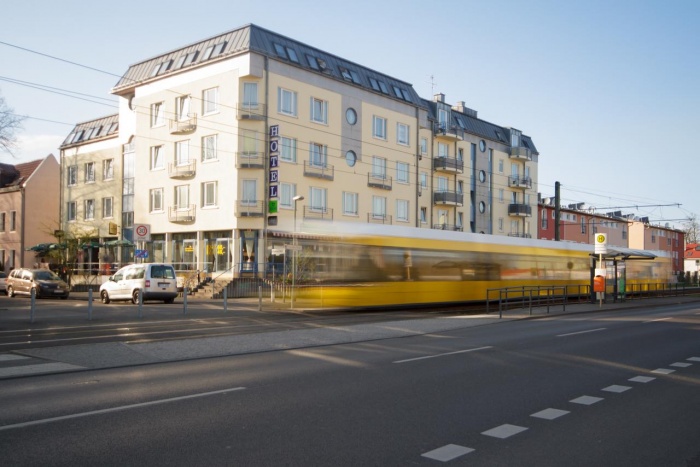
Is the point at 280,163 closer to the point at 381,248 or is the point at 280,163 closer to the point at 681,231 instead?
the point at 381,248

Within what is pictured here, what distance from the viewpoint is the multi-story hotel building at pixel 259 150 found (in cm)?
3875

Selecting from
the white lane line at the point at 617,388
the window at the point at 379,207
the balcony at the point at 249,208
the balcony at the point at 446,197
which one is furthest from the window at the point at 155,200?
the white lane line at the point at 617,388

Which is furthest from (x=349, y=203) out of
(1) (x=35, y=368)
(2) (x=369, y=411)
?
(2) (x=369, y=411)

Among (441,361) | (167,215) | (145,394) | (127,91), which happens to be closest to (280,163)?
(167,215)

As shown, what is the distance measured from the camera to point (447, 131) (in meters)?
53.2

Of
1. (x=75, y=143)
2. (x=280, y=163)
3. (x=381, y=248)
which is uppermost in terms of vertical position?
(x=75, y=143)

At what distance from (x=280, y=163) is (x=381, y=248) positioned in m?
17.3

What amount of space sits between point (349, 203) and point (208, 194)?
9.79 metres

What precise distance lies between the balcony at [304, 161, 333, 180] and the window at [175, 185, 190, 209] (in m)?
8.08

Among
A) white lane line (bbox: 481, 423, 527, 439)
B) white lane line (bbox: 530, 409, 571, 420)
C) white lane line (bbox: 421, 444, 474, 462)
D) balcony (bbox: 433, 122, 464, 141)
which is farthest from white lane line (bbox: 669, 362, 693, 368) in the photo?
balcony (bbox: 433, 122, 464, 141)

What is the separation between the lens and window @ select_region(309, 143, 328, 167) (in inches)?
1638

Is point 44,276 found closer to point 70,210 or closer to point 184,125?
point 184,125

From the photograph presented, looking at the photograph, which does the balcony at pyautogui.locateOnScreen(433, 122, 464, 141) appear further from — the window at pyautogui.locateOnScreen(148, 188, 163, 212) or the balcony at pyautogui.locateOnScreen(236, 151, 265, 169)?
the window at pyautogui.locateOnScreen(148, 188, 163, 212)

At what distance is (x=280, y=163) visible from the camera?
39.4 metres
